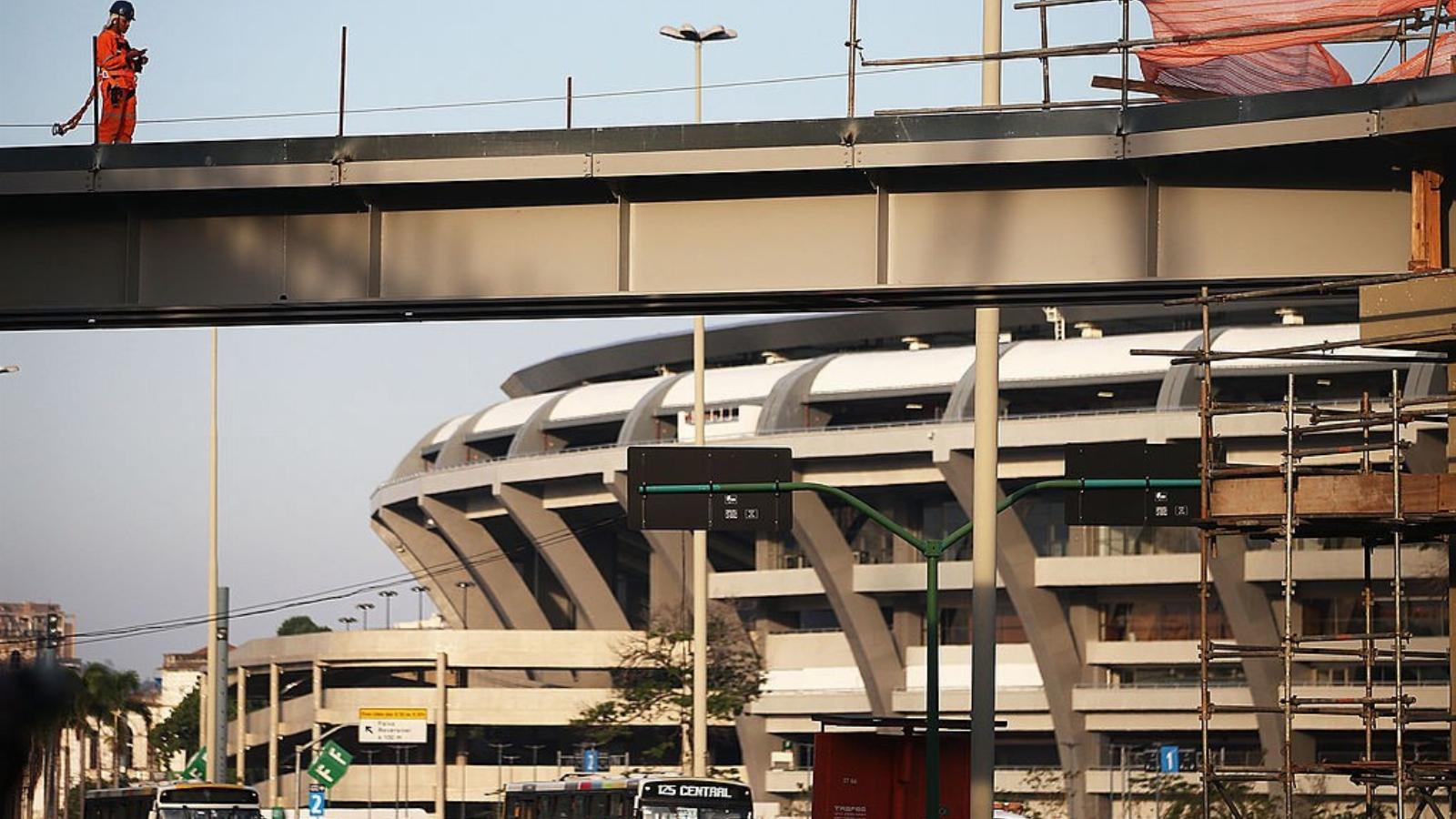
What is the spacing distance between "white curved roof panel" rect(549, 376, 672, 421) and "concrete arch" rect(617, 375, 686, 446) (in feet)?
6.81

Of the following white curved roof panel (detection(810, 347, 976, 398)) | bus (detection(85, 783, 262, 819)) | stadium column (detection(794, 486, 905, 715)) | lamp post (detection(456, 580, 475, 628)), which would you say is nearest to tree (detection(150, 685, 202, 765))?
lamp post (detection(456, 580, 475, 628))

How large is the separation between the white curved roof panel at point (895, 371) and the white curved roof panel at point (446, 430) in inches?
1186

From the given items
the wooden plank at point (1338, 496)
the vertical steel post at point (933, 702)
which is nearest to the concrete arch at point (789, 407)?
the vertical steel post at point (933, 702)

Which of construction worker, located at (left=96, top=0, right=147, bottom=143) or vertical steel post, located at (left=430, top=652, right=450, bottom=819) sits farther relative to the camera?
vertical steel post, located at (left=430, top=652, right=450, bottom=819)

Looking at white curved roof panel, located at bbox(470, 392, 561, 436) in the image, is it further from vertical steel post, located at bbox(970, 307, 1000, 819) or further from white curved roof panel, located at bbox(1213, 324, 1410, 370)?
vertical steel post, located at bbox(970, 307, 1000, 819)

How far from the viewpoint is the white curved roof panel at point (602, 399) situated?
10106 centimetres

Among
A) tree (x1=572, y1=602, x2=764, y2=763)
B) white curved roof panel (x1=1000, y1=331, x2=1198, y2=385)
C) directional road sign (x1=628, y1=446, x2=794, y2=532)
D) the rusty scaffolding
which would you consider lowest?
tree (x1=572, y1=602, x2=764, y2=763)

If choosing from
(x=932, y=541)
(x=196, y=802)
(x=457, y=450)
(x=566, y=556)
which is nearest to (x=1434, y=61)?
(x=932, y=541)

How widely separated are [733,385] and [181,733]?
84.4m

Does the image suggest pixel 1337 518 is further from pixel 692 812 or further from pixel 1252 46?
pixel 692 812

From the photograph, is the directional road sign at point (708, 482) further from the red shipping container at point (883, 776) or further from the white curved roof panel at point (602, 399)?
the white curved roof panel at point (602, 399)

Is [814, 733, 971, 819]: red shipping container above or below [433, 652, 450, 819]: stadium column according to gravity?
above

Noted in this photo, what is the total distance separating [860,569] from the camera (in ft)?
280

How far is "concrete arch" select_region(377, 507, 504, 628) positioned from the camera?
11425 centimetres
